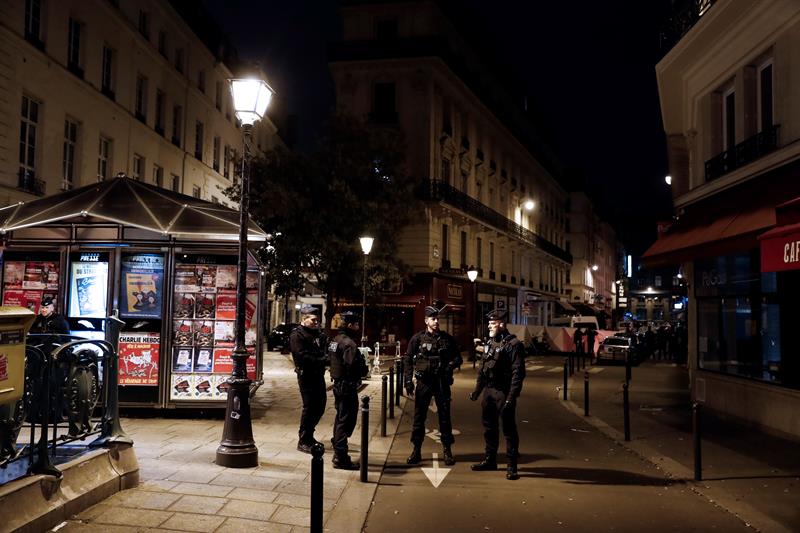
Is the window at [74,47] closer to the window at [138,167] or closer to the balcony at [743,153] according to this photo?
the window at [138,167]

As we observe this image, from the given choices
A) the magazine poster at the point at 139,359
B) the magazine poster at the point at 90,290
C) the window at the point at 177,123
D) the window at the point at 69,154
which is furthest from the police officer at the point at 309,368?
the window at the point at 177,123

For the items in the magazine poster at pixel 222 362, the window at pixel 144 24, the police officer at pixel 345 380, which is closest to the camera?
the police officer at pixel 345 380

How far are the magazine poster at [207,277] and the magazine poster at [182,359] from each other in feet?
3.31

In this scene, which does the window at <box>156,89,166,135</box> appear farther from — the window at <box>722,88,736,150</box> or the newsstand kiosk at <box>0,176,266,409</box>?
the window at <box>722,88,736,150</box>

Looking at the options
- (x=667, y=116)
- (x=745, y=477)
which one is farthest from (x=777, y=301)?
(x=667, y=116)

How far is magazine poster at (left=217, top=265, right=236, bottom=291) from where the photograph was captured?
36.3 feet

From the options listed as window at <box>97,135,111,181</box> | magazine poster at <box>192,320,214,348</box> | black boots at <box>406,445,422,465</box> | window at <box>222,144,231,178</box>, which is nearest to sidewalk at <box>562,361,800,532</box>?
black boots at <box>406,445,422,465</box>

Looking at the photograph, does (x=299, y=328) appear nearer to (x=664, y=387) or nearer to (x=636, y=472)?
(x=636, y=472)

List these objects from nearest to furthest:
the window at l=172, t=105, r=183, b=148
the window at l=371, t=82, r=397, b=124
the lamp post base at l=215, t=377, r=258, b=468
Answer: the lamp post base at l=215, t=377, r=258, b=468, the window at l=172, t=105, r=183, b=148, the window at l=371, t=82, r=397, b=124

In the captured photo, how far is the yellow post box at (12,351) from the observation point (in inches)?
183

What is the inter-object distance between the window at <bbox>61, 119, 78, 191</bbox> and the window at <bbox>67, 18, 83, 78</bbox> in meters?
1.80

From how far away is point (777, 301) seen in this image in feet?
36.4

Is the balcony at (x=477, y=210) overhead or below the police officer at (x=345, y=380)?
overhead

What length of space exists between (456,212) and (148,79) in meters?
16.3
